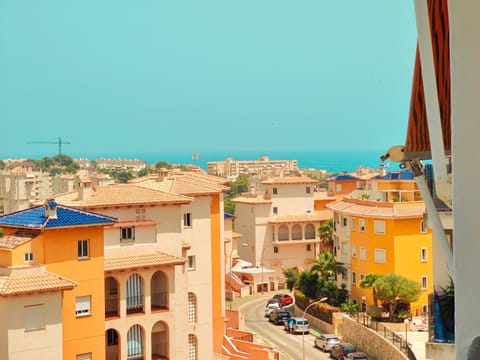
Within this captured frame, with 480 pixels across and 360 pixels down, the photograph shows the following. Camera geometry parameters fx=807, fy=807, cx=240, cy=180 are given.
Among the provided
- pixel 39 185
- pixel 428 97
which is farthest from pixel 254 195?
pixel 428 97

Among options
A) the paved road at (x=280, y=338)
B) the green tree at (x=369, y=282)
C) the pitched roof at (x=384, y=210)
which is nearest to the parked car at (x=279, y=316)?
the paved road at (x=280, y=338)

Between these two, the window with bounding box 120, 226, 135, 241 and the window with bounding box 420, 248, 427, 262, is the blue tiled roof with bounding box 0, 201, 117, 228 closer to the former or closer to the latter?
the window with bounding box 120, 226, 135, 241

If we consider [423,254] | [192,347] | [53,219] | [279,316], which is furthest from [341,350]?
[53,219]

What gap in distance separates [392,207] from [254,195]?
15.4m

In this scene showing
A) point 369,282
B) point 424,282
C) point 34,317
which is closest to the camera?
point 34,317

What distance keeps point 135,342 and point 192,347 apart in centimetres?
302

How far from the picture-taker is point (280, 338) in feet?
82.4

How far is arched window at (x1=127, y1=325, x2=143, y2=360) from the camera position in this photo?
53.8ft

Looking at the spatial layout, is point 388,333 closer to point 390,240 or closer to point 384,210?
point 390,240

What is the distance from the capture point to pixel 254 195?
40.3 metres

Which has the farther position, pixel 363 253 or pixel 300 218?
pixel 300 218

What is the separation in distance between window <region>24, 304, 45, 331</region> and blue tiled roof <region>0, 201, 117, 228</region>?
1621 millimetres


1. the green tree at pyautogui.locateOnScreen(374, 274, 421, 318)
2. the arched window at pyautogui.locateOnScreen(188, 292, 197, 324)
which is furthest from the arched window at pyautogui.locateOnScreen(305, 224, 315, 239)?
the arched window at pyautogui.locateOnScreen(188, 292, 197, 324)

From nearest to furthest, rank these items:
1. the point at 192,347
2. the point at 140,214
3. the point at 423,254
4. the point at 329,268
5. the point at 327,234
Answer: the point at 140,214, the point at 192,347, the point at 423,254, the point at 329,268, the point at 327,234
